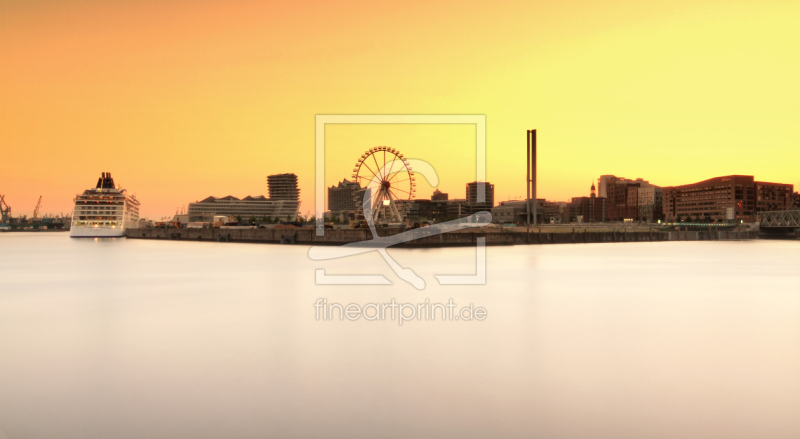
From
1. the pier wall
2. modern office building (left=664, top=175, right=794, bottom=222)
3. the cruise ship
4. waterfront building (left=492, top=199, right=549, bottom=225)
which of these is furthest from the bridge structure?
the cruise ship

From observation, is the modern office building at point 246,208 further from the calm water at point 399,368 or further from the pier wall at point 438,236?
the calm water at point 399,368

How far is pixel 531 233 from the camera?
2800 inches

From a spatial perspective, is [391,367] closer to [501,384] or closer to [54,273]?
[501,384]

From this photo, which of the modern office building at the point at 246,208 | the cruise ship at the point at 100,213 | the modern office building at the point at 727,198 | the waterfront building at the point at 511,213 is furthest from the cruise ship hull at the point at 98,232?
the modern office building at the point at 727,198

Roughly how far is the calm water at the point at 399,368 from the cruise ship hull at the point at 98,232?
252 feet

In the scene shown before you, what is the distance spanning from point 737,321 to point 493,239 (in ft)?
160

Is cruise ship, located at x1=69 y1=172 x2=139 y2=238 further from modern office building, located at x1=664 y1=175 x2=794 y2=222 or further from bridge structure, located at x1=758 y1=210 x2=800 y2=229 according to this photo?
modern office building, located at x1=664 y1=175 x2=794 y2=222

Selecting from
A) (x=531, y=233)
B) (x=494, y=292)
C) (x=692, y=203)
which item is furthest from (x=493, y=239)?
(x=692, y=203)

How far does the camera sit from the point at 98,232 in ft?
303

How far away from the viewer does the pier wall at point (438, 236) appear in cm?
5978

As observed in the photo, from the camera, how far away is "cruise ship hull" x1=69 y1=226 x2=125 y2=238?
3605 inches

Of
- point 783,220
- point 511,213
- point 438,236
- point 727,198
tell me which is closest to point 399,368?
point 438,236

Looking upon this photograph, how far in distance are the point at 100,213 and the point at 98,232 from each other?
11.2ft

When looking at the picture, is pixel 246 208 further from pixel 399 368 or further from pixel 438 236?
pixel 399 368
